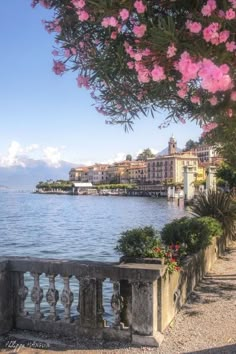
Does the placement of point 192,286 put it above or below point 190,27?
below

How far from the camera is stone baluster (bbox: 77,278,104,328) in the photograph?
5488 mm

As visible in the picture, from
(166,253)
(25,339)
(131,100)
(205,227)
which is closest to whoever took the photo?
(131,100)

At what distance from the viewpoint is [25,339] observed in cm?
A: 554

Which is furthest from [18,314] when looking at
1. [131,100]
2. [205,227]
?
[205,227]

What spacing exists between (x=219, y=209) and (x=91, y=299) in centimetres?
1077

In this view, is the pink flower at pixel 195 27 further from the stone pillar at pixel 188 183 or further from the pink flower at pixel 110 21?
the stone pillar at pixel 188 183

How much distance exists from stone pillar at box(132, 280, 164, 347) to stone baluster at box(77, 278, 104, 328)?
44 centimetres

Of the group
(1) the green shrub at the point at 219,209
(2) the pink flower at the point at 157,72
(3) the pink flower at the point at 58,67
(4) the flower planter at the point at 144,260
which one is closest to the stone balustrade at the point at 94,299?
(4) the flower planter at the point at 144,260

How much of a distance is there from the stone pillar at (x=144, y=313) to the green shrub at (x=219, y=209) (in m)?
10.4

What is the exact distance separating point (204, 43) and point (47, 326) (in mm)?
4189

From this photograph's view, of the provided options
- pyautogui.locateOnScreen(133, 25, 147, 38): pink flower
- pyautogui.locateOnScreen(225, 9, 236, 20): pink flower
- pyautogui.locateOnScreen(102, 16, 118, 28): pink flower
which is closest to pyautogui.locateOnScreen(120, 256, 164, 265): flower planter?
pyautogui.locateOnScreen(133, 25, 147, 38): pink flower

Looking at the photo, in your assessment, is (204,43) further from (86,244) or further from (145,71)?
(86,244)

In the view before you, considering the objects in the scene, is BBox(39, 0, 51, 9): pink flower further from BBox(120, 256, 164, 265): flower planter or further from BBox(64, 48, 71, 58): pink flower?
BBox(120, 256, 164, 265): flower planter

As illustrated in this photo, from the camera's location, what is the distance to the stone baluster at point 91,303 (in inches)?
216
